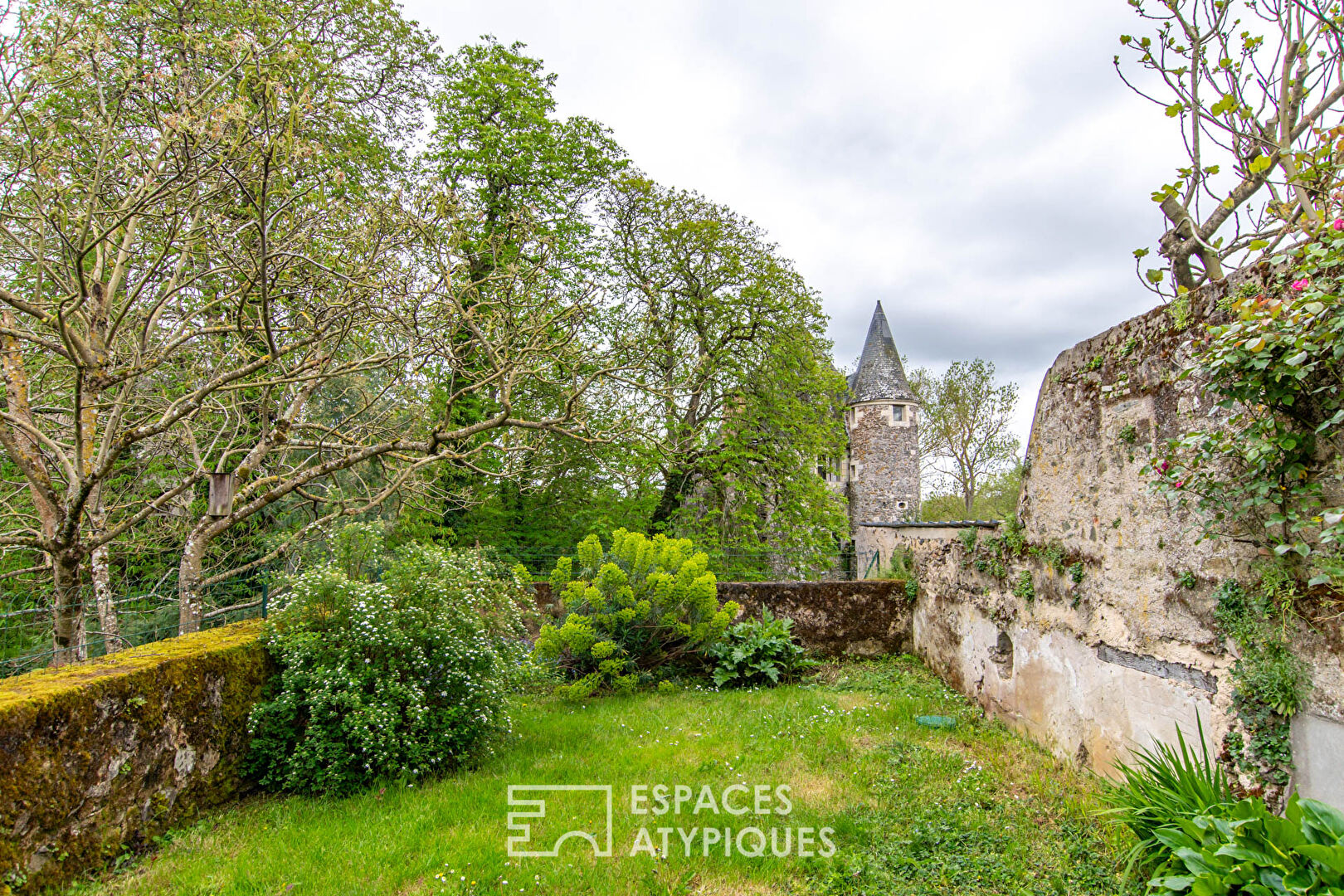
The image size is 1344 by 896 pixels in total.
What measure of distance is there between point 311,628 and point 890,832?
401 cm

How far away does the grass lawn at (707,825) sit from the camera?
300 centimetres

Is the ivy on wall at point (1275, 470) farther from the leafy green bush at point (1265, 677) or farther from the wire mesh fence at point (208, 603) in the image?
the wire mesh fence at point (208, 603)

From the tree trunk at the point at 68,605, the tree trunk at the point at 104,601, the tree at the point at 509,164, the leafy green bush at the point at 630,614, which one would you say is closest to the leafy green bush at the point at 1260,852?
the leafy green bush at the point at 630,614

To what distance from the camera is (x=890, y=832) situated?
3422 millimetres

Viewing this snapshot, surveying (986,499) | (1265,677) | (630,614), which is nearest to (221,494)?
(630,614)

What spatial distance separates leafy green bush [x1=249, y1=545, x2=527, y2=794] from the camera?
404cm

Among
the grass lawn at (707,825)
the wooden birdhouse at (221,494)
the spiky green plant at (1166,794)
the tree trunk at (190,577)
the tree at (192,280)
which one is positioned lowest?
the grass lawn at (707,825)

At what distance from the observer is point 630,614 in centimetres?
650

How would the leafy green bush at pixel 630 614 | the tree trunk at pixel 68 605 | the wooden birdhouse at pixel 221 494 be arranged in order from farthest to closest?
the leafy green bush at pixel 630 614 → the wooden birdhouse at pixel 221 494 → the tree trunk at pixel 68 605

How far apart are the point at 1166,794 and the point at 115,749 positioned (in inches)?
209

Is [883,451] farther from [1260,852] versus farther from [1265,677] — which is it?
[1260,852]

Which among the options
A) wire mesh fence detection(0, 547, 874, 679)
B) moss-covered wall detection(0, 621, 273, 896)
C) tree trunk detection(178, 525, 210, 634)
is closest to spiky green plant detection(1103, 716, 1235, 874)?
moss-covered wall detection(0, 621, 273, 896)

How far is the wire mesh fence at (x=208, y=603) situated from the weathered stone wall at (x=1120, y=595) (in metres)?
5.26

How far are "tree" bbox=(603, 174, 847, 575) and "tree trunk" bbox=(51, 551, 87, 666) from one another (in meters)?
8.85
